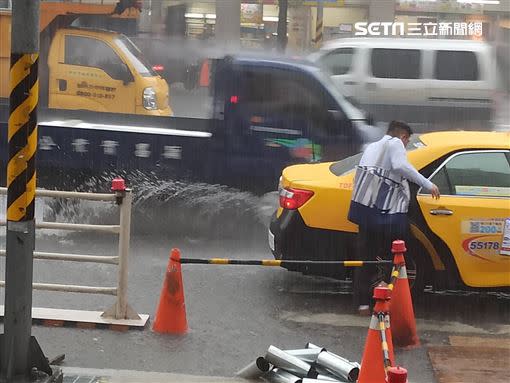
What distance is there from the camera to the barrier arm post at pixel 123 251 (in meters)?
6.56

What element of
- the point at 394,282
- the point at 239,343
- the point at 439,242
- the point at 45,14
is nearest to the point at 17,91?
the point at 239,343

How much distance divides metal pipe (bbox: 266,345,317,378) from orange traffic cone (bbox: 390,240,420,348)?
3.86 ft

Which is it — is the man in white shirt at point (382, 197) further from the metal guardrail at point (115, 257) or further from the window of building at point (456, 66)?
the window of building at point (456, 66)

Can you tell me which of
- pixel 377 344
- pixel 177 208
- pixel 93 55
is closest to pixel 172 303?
Answer: pixel 377 344

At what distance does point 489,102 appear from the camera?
41.6 ft

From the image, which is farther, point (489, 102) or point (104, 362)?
point (489, 102)

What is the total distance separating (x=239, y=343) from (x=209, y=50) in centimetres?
541

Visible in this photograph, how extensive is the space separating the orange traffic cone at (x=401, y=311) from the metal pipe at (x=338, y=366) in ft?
3.46

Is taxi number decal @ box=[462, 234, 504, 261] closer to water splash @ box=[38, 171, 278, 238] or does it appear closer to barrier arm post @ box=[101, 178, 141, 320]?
barrier arm post @ box=[101, 178, 141, 320]

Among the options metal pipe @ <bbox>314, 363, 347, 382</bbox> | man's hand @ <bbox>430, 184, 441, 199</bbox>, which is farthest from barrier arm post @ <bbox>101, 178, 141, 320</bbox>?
man's hand @ <bbox>430, 184, 441, 199</bbox>

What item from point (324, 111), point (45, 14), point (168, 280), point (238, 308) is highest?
point (45, 14)

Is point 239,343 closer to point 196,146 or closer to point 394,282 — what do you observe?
point 394,282

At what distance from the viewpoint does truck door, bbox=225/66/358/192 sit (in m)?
10.7

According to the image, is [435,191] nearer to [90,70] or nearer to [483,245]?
[483,245]
